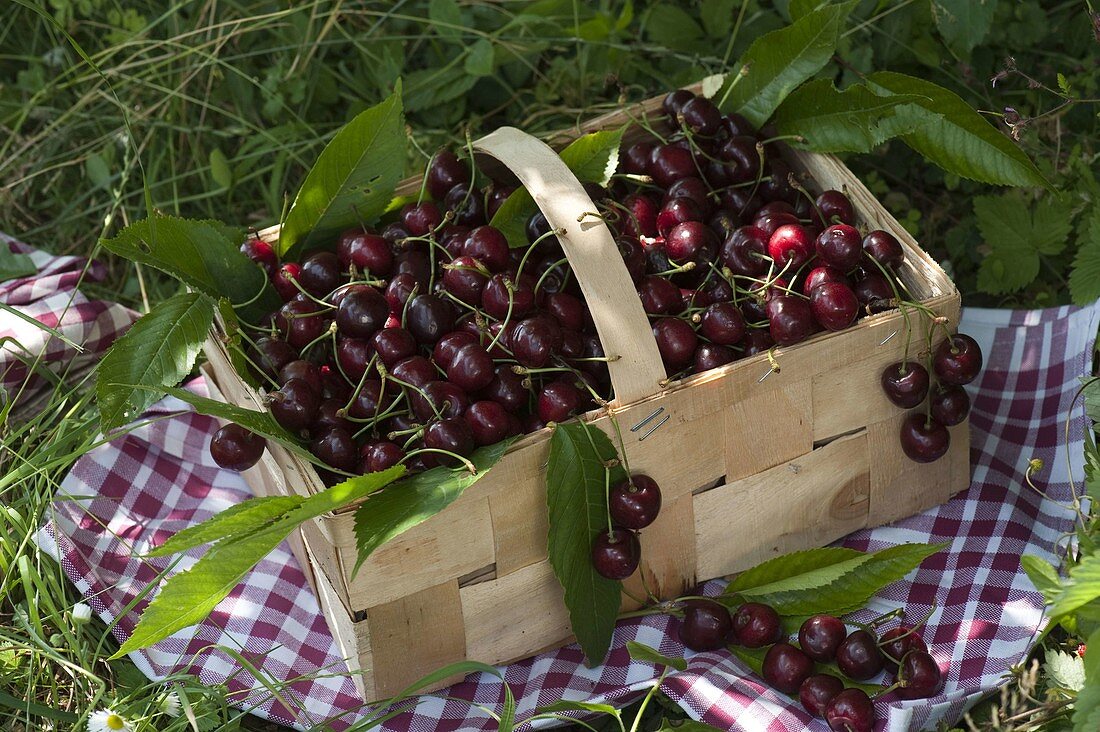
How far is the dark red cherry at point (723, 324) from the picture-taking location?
1.62 m

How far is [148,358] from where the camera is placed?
5.31 feet

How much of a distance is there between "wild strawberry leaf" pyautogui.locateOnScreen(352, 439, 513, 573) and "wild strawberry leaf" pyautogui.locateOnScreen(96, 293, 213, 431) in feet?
1.20

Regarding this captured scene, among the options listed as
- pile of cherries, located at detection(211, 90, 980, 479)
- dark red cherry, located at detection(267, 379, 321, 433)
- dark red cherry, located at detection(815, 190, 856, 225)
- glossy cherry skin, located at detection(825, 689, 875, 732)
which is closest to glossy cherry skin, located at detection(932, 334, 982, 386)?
pile of cherries, located at detection(211, 90, 980, 479)

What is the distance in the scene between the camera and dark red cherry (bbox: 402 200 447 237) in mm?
1817

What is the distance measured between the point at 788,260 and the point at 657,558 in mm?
457

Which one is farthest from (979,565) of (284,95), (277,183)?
(284,95)

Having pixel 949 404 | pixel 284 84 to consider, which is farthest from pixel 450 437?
pixel 284 84

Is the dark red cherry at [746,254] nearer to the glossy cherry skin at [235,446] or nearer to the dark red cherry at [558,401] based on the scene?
the dark red cherry at [558,401]

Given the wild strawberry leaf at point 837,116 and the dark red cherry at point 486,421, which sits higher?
the wild strawberry leaf at point 837,116

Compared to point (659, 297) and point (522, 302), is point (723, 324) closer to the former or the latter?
point (659, 297)

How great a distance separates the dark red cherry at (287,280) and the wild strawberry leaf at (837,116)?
806mm

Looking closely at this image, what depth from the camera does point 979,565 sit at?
175cm

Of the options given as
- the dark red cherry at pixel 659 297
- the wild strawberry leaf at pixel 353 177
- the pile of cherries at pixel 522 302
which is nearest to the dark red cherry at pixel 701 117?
the pile of cherries at pixel 522 302

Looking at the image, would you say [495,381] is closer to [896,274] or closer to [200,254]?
[200,254]
